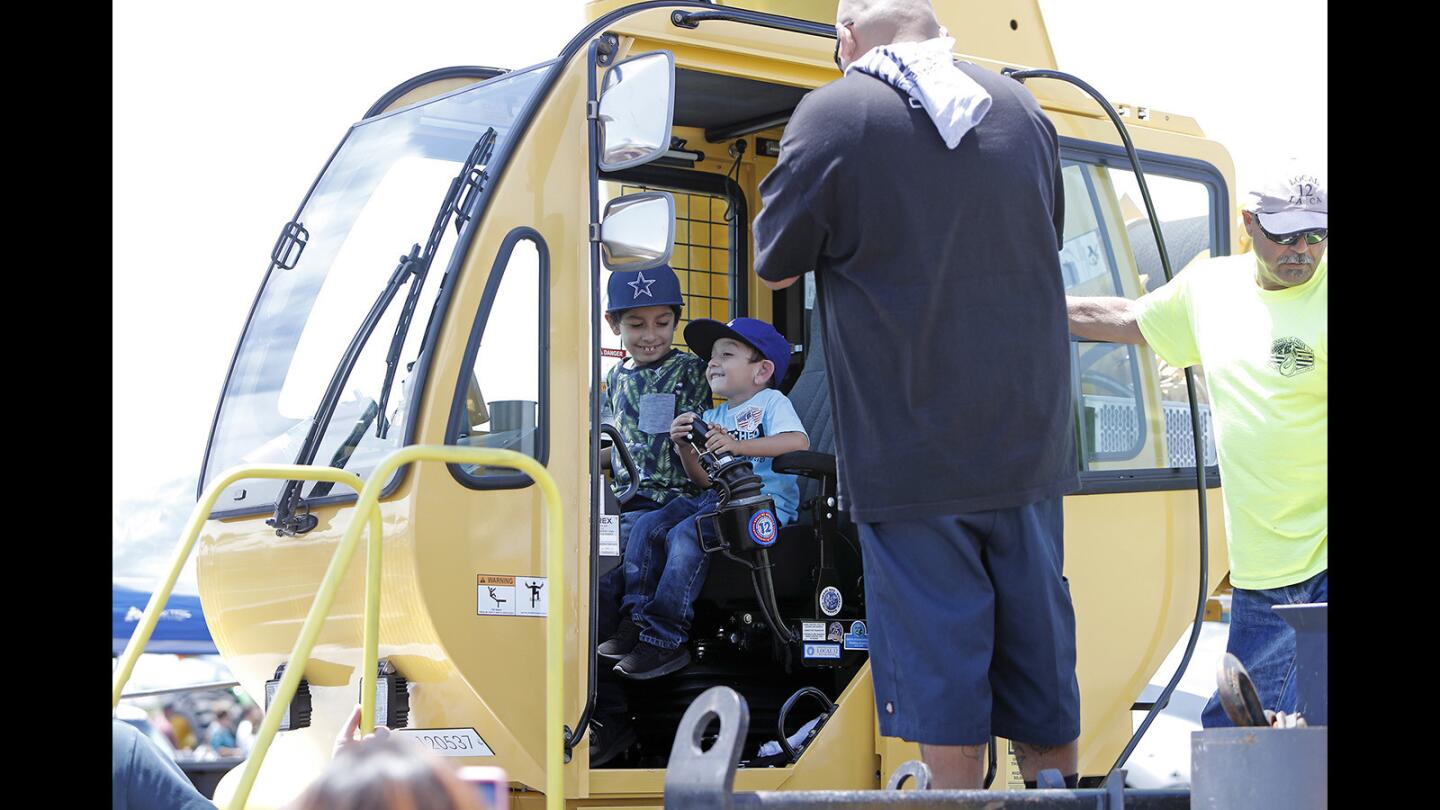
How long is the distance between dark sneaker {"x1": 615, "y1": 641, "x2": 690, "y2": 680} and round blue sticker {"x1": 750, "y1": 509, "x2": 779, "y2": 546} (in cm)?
41

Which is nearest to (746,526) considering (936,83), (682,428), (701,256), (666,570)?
(666,570)

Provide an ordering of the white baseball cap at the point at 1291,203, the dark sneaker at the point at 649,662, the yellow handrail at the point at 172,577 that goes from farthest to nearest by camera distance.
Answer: the dark sneaker at the point at 649,662
the white baseball cap at the point at 1291,203
the yellow handrail at the point at 172,577

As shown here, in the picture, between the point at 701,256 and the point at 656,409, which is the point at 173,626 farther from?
the point at 656,409

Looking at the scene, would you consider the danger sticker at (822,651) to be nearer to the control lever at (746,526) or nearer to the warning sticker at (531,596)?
the control lever at (746,526)

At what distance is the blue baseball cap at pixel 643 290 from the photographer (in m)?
5.66

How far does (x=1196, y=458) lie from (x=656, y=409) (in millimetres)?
1823

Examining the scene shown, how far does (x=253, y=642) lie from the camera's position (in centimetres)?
488

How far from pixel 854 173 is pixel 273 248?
2435 millimetres

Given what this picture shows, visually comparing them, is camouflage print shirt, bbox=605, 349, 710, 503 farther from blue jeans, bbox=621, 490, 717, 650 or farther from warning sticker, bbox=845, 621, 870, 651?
warning sticker, bbox=845, 621, 870, 651

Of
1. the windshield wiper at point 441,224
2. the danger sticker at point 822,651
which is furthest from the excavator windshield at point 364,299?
the danger sticker at point 822,651

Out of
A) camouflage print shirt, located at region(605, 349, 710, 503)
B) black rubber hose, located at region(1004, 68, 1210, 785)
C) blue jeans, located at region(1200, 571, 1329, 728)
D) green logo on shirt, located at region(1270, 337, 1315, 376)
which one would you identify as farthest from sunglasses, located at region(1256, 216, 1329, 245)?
camouflage print shirt, located at region(605, 349, 710, 503)

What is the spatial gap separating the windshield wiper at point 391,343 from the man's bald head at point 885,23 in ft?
3.84
